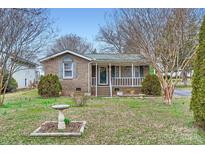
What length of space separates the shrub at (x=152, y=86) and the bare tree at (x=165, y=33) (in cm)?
460

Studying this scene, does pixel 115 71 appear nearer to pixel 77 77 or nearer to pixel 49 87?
pixel 77 77

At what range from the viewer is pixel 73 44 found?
4053cm

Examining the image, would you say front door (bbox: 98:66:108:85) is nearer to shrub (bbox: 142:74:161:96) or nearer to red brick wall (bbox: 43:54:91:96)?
red brick wall (bbox: 43:54:91:96)

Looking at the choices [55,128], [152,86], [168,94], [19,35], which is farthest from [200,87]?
[152,86]

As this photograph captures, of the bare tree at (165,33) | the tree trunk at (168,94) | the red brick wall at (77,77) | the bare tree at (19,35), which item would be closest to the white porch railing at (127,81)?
the red brick wall at (77,77)

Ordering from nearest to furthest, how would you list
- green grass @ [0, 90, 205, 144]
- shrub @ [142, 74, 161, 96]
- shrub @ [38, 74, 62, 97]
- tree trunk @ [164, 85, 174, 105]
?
green grass @ [0, 90, 205, 144], tree trunk @ [164, 85, 174, 105], shrub @ [38, 74, 62, 97], shrub @ [142, 74, 161, 96]

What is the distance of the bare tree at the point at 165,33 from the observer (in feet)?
37.3

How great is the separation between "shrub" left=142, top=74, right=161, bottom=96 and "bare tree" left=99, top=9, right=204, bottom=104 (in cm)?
460

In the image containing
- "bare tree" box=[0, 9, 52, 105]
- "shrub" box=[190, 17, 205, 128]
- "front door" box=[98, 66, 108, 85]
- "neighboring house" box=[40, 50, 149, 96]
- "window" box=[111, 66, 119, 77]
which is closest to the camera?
"shrub" box=[190, 17, 205, 128]

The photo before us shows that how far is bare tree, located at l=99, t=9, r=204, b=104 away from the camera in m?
11.4

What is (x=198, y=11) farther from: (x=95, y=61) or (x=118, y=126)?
(x=95, y=61)

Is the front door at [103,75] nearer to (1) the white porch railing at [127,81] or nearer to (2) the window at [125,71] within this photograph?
(1) the white porch railing at [127,81]

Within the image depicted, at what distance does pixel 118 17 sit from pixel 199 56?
789cm

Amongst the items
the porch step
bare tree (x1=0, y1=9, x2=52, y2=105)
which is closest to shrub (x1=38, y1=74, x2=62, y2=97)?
bare tree (x1=0, y1=9, x2=52, y2=105)
